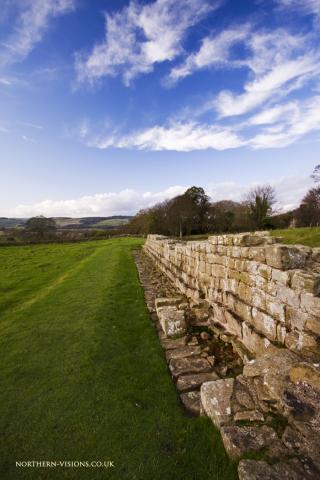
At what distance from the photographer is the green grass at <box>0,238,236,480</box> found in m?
2.83

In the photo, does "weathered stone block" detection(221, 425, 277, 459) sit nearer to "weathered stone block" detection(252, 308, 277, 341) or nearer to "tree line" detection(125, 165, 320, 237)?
"weathered stone block" detection(252, 308, 277, 341)

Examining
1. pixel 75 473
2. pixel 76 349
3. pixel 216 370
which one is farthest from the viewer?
pixel 76 349

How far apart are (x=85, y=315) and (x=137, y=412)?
4.65 m

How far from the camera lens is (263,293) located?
467 centimetres

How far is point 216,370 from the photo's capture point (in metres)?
4.49

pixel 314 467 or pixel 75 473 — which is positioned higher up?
pixel 314 467

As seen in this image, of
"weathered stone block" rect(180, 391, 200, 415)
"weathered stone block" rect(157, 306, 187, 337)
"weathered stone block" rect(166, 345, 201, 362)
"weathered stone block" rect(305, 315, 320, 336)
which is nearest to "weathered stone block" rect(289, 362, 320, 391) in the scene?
"weathered stone block" rect(305, 315, 320, 336)

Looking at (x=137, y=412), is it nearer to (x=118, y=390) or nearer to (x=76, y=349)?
(x=118, y=390)

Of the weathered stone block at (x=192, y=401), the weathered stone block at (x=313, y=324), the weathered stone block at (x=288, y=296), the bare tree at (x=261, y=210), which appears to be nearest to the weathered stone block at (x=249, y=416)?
the weathered stone block at (x=192, y=401)

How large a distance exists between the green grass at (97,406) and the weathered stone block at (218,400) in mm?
179

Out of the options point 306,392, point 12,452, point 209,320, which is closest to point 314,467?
point 306,392

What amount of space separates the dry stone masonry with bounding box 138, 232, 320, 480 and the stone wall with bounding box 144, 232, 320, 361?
16 millimetres

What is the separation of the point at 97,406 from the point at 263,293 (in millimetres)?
3477

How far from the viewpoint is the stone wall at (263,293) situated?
3.66 meters
